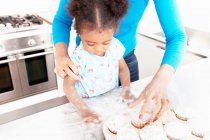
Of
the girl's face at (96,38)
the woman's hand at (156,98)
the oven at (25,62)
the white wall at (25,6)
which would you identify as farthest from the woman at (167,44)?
the white wall at (25,6)

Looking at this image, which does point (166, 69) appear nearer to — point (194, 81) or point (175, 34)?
point (175, 34)

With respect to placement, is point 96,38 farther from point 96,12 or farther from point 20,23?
point 20,23

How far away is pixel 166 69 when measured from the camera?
873 mm

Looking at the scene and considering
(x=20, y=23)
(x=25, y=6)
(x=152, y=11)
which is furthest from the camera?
(x=152, y=11)

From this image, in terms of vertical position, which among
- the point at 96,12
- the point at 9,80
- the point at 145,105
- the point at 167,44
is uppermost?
the point at 96,12

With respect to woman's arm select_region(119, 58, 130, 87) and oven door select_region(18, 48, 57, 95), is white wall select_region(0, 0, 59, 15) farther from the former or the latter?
woman's arm select_region(119, 58, 130, 87)

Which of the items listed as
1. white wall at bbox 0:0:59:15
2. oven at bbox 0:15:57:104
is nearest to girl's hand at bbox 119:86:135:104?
oven at bbox 0:15:57:104

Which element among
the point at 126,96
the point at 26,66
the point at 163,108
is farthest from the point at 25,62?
the point at 163,108

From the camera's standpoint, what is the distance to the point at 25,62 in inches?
79.1

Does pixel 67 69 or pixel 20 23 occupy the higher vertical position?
pixel 67 69

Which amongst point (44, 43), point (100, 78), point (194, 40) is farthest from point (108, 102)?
point (194, 40)

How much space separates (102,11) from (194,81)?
55cm

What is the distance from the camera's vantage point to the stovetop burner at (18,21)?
1.92 metres

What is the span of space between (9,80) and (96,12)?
4.70ft
